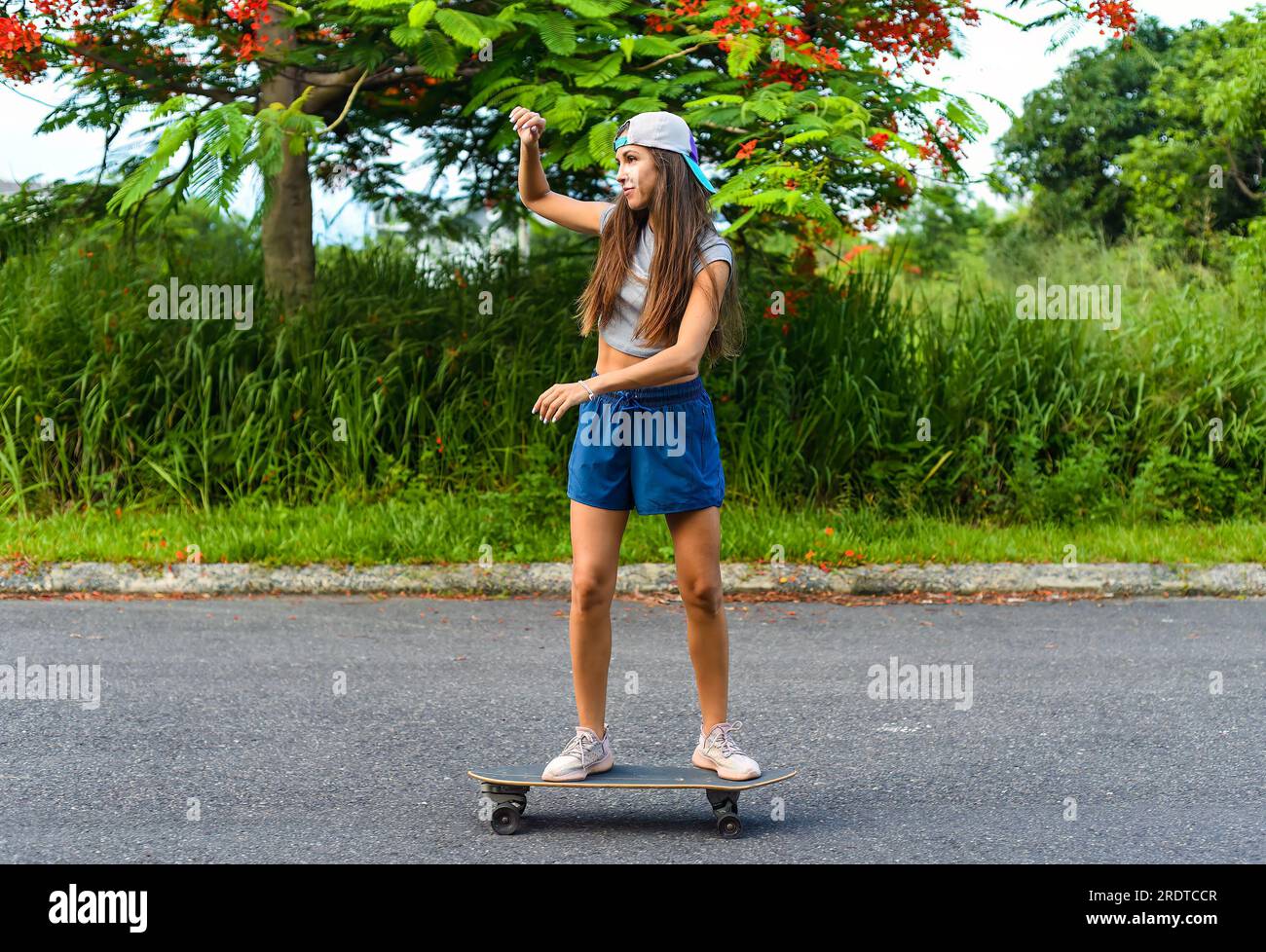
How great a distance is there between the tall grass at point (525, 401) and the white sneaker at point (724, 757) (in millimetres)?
4245

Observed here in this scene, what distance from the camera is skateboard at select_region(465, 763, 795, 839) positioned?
3.64m

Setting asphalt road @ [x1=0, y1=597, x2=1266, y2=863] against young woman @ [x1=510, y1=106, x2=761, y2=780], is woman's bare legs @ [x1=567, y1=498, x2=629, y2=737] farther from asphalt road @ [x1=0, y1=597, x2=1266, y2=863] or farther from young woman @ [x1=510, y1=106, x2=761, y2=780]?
asphalt road @ [x1=0, y1=597, x2=1266, y2=863]

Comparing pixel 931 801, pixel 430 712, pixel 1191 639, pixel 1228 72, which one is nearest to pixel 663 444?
pixel 931 801

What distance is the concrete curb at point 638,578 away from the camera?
7.21m

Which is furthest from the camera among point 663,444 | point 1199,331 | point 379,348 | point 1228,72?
point 1228,72

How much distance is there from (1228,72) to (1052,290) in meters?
10.1

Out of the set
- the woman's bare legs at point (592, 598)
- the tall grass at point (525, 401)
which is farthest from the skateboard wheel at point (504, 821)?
the tall grass at point (525, 401)

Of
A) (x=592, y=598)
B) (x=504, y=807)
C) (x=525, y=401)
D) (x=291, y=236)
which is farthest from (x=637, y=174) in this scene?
(x=291, y=236)

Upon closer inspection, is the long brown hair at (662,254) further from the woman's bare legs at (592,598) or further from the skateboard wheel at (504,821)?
the skateboard wheel at (504,821)

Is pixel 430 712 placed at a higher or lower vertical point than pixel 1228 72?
lower

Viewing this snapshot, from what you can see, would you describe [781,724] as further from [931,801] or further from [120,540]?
[120,540]

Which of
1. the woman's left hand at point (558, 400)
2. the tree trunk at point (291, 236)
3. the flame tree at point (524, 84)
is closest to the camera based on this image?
the woman's left hand at point (558, 400)

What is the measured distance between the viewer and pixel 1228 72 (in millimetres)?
18781

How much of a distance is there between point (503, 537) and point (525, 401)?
1435 millimetres
